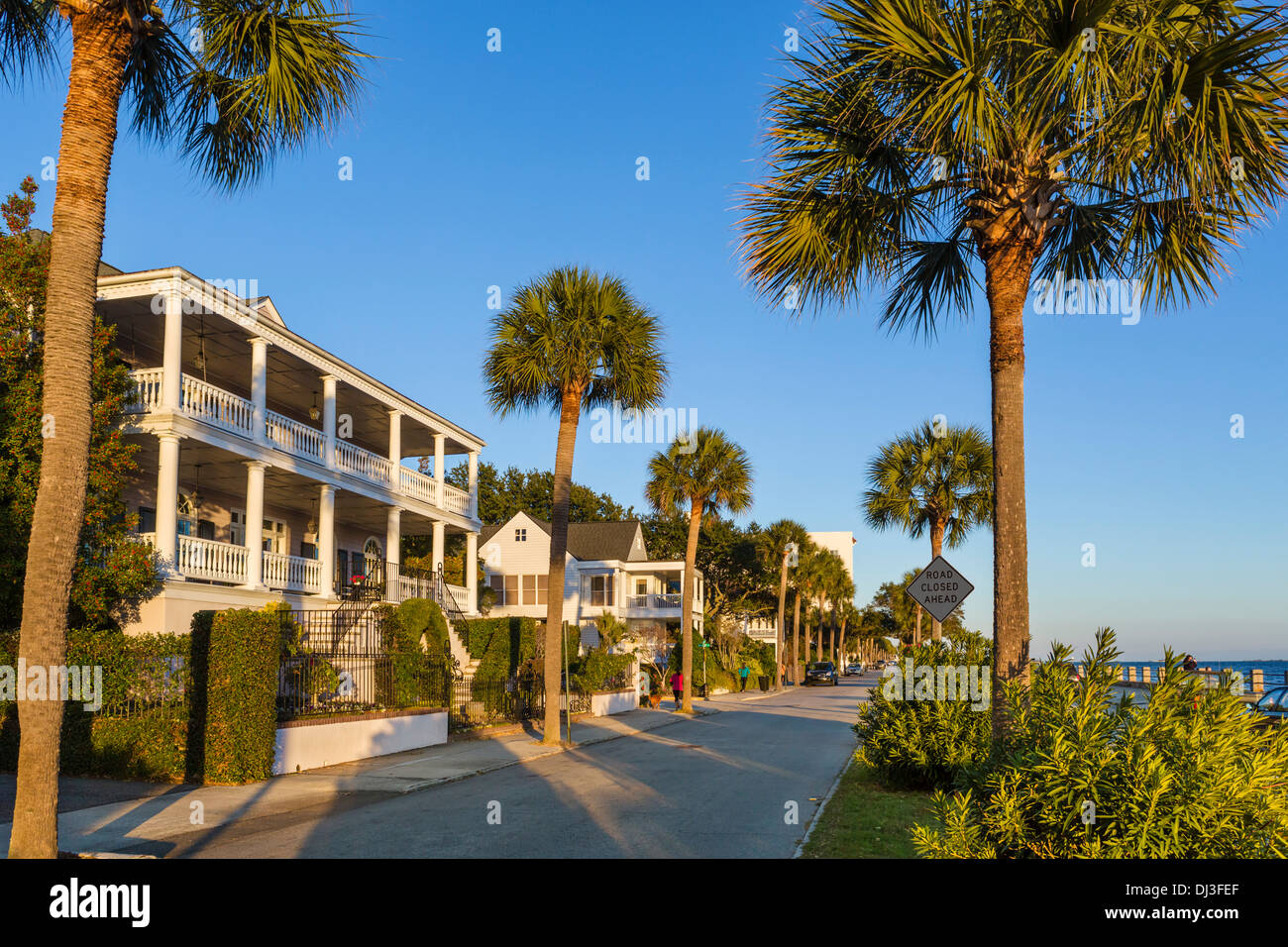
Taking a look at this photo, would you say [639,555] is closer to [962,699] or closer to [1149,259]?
[962,699]

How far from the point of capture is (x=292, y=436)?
24.8 meters

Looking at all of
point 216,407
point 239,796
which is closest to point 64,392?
point 239,796

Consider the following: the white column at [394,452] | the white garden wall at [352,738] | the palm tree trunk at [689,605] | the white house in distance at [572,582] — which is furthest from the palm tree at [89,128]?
the white house in distance at [572,582]

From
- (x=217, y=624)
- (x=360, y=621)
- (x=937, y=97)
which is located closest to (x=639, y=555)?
(x=360, y=621)

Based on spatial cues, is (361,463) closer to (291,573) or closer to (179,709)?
(291,573)

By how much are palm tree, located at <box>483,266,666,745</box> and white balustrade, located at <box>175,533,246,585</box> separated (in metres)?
7.02

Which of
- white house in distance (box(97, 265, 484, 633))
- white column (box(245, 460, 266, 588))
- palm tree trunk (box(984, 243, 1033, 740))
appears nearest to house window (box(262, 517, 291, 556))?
white house in distance (box(97, 265, 484, 633))

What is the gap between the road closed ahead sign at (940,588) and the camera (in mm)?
14086

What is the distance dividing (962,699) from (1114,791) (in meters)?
8.07

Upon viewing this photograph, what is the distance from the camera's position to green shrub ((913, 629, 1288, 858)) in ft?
16.1

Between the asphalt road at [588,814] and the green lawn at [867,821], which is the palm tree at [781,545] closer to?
the asphalt road at [588,814]

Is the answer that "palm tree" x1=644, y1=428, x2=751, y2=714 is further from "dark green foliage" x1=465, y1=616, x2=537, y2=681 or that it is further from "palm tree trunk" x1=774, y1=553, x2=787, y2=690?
"palm tree trunk" x1=774, y1=553, x2=787, y2=690

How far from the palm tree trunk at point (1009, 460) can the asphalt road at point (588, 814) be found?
120 inches

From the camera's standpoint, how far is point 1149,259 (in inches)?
371
